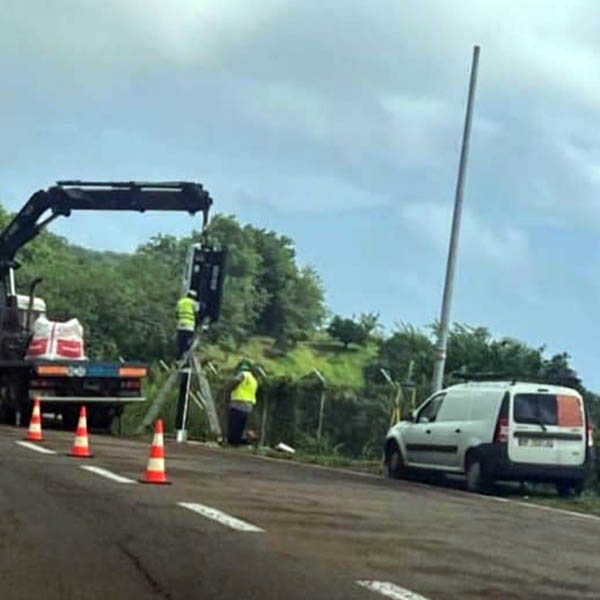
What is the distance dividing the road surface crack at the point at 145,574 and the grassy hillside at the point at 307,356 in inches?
2415

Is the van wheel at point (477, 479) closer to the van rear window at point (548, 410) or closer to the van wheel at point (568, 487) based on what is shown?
the van rear window at point (548, 410)

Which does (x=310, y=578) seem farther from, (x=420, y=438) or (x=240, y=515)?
(x=420, y=438)

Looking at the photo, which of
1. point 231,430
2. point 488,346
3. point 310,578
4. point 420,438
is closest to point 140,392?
point 231,430

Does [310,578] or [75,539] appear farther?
[75,539]

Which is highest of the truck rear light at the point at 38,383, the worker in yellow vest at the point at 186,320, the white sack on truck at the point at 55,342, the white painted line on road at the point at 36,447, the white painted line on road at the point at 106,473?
the worker in yellow vest at the point at 186,320

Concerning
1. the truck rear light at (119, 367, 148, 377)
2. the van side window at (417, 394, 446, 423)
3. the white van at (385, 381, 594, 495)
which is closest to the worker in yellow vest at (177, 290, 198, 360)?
the truck rear light at (119, 367, 148, 377)

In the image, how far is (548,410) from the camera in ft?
67.3

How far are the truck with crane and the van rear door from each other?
11103 millimetres

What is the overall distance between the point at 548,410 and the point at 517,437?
0.73 metres

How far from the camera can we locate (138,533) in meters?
11.2

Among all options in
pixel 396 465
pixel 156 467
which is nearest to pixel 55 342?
pixel 396 465

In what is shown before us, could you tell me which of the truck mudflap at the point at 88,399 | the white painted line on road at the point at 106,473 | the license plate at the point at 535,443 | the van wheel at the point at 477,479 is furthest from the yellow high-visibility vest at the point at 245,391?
the white painted line on road at the point at 106,473

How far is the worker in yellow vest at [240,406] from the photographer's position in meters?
28.0

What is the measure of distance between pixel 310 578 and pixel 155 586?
46.2 inches
